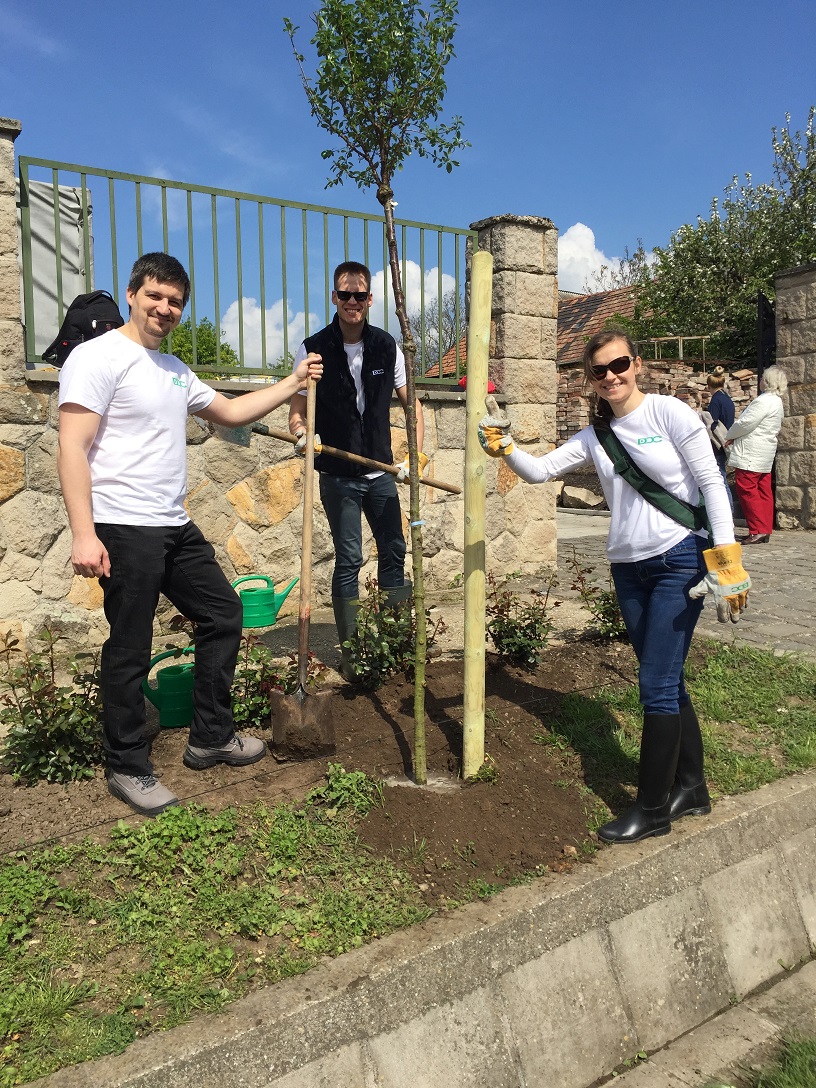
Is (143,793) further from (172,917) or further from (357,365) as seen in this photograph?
(357,365)

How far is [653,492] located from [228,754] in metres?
1.82

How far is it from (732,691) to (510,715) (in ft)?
4.06

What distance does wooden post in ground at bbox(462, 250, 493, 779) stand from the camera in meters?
3.00

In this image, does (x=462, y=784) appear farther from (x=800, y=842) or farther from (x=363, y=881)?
(x=800, y=842)

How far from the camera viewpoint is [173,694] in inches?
143

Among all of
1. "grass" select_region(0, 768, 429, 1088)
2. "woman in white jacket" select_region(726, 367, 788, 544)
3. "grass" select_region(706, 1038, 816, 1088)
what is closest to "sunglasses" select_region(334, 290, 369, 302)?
"grass" select_region(0, 768, 429, 1088)

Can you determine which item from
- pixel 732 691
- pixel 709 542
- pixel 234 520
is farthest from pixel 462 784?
pixel 234 520

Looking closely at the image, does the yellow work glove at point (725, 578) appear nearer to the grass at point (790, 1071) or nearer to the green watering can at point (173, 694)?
the grass at point (790, 1071)

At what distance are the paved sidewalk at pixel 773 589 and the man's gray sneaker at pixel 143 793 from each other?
2342 millimetres

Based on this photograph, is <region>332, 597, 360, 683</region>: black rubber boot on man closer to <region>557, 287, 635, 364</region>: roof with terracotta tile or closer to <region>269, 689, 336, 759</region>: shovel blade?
<region>269, 689, 336, 759</region>: shovel blade

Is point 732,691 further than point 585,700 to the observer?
Yes

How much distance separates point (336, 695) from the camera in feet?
13.0

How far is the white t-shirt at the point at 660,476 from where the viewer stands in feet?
9.43

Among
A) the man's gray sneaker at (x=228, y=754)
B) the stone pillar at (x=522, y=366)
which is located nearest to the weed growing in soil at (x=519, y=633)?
the man's gray sneaker at (x=228, y=754)
